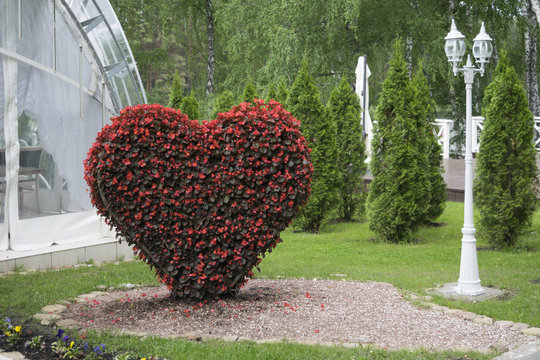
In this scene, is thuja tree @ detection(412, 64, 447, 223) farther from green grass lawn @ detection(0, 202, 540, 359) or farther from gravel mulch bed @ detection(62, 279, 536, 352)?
gravel mulch bed @ detection(62, 279, 536, 352)

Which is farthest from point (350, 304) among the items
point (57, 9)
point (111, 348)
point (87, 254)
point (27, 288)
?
point (57, 9)

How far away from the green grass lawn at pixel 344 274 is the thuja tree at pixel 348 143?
0.67 meters

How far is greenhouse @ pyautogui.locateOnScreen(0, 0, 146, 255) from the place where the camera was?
7742 millimetres

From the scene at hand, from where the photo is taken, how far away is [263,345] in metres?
4.79

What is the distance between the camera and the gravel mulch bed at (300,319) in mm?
5016

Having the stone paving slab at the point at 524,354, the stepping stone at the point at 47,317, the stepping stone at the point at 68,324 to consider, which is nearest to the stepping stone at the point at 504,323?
the stone paving slab at the point at 524,354

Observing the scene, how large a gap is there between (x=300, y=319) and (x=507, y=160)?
15.0ft

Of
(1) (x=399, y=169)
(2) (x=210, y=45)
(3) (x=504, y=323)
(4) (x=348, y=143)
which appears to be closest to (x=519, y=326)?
(3) (x=504, y=323)

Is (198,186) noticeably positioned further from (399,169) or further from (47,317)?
(399,169)

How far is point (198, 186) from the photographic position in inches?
220

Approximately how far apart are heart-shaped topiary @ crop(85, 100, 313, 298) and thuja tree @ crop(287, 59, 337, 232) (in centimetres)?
521

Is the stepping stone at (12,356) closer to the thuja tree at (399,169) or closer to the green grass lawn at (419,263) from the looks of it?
the green grass lawn at (419,263)

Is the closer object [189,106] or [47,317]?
[47,317]

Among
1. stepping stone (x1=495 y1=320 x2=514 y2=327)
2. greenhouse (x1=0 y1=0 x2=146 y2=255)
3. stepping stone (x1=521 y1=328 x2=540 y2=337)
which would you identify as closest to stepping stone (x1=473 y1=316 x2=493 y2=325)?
stepping stone (x1=495 y1=320 x2=514 y2=327)
